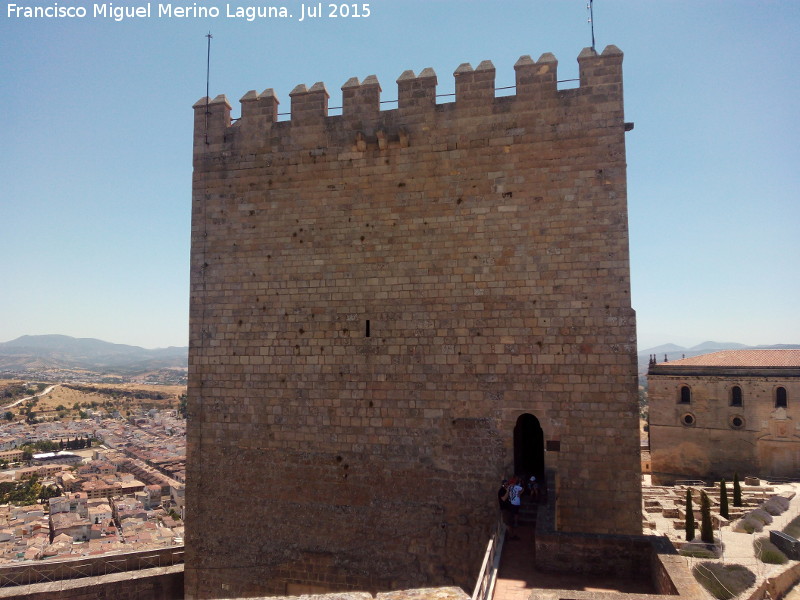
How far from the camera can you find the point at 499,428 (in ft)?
26.7

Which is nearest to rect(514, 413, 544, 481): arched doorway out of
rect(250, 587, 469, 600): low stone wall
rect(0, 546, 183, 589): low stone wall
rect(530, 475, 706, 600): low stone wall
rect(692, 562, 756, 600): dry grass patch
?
rect(530, 475, 706, 600): low stone wall

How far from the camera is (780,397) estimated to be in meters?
27.5

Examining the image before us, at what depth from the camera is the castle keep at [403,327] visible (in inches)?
315

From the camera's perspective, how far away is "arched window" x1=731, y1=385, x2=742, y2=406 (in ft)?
92.6

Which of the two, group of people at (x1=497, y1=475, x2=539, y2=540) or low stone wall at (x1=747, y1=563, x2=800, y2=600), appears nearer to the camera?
group of people at (x1=497, y1=475, x2=539, y2=540)

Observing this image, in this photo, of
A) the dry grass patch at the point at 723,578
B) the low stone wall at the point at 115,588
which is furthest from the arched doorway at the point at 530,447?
the low stone wall at the point at 115,588

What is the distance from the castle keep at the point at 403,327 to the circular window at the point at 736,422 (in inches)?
913

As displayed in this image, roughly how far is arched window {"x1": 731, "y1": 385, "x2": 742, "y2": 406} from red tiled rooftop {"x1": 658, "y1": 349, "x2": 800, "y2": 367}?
1.19 metres

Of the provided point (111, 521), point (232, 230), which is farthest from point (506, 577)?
point (111, 521)

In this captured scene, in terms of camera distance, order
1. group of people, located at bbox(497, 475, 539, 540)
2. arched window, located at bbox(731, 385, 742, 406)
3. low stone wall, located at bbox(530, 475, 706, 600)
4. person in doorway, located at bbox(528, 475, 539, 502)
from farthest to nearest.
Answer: arched window, located at bbox(731, 385, 742, 406)
person in doorway, located at bbox(528, 475, 539, 502)
group of people, located at bbox(497, 475, 539, 540)
low stone wall, located at bbox(530, 475, 706, 600)

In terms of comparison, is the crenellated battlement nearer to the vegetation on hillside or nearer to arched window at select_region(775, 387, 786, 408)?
arched window at select_region(775, 387, 786, 408)

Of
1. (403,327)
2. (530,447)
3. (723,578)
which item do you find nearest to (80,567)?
(403,327)

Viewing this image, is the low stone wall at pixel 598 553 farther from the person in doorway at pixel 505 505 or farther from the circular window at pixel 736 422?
the circular window at pixel 736 422

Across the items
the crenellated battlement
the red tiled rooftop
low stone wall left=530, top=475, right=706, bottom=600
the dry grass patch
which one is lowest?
the dry grass patch
